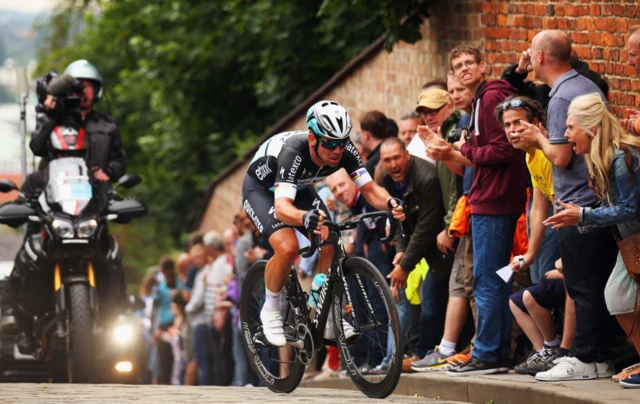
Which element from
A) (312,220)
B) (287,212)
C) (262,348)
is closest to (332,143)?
(287,212)

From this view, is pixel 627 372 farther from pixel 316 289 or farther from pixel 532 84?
pixel 532 84

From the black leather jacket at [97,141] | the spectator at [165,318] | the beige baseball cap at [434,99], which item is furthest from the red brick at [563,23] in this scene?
the spectator at [165,318]

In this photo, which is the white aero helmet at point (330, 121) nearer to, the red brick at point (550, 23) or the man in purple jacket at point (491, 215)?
the man in purple jacket at point (491, 215)

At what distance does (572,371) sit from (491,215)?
4.79ft

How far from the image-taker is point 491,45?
11.3m

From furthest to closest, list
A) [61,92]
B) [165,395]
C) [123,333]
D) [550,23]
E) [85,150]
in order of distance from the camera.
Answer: [123,333], [85,150], [61,92], [550,23], [165,395]

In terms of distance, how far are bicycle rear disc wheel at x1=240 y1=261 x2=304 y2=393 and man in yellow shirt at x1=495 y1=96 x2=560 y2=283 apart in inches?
66.9

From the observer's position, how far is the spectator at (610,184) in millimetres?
7273

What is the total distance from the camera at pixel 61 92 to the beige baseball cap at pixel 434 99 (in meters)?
3.23

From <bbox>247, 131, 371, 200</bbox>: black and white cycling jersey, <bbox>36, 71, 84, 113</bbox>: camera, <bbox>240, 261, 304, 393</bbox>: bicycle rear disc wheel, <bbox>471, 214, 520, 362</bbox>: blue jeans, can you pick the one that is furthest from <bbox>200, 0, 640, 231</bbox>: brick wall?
<bbox>36, 71, 84, 113</bbox>: camera

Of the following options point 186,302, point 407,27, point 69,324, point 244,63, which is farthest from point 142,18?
point 69,324

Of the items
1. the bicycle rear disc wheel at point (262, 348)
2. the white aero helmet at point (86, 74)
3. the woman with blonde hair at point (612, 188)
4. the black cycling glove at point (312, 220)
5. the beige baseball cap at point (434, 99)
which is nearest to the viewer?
the woman with blonde hair at point (612, 188)

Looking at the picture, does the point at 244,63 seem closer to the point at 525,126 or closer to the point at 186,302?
the point at 186,302

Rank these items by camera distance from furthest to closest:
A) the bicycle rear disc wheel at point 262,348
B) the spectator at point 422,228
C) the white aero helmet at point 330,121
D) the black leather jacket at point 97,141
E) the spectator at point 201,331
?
the spectator at point 201,331 → the black leather jacket at point 97,141 → the spectator at point 422,228 → the bicycle rear disc wheel at point 262,348 → the white aero helmet at point 330,121
